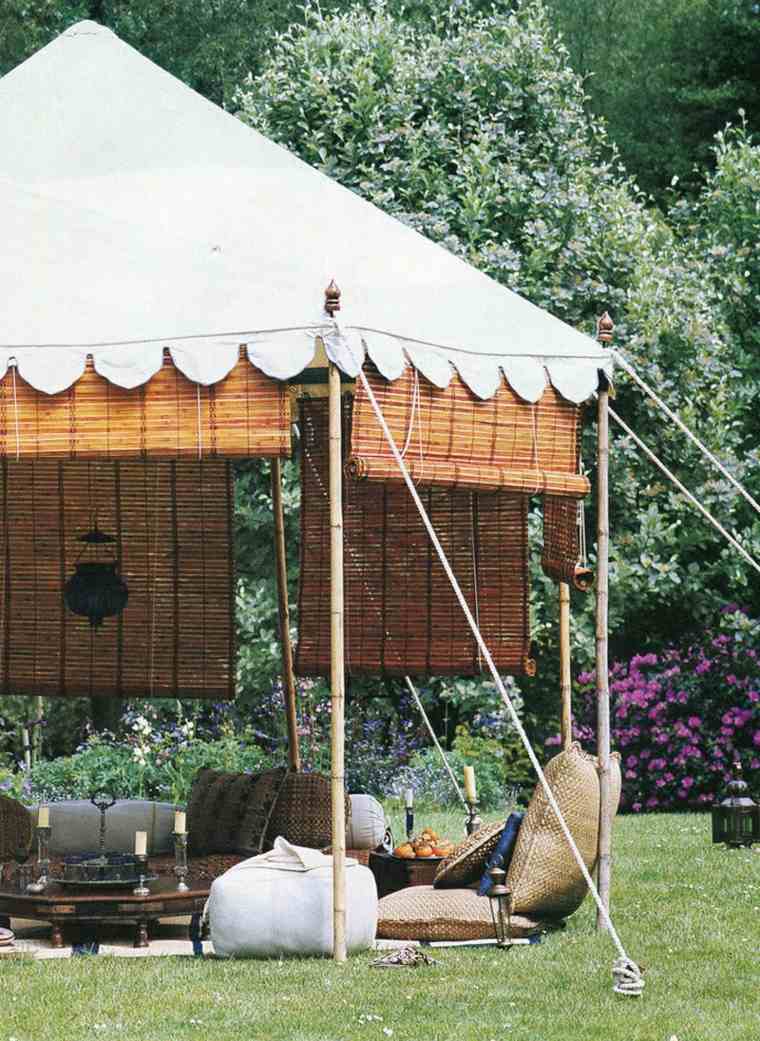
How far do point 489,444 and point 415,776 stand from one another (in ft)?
16.1

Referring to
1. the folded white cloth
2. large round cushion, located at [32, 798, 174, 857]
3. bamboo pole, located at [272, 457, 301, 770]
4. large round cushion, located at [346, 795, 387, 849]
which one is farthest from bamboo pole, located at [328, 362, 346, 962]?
bamboo pole, located at [272, 457, 301, 770]

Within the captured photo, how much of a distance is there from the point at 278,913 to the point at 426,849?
1.39 m

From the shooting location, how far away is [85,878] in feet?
Answer: 21.9

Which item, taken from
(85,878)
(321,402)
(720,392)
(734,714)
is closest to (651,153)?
(720,392)

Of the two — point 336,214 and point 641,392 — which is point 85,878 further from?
point 641,392

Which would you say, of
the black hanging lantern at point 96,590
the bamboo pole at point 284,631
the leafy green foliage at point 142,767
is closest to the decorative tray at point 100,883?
the bamboo pole at point 284,631

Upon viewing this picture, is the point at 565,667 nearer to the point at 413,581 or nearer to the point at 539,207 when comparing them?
the point at 413,581

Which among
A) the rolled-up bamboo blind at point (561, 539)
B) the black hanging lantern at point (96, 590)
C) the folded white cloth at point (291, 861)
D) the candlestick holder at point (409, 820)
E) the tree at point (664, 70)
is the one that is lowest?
the candlestick holder at point (409, 820)

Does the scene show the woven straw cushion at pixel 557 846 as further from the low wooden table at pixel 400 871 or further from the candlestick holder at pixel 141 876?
the candlestick holder at pixel 141 876

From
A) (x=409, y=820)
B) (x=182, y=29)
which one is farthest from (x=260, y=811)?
(x=182, y=29)

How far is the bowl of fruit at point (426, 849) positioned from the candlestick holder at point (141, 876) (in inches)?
50.1

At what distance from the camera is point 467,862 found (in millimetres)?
7027

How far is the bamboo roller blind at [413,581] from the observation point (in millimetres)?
9172

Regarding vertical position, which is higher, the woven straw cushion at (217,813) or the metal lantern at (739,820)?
the woven straw cushion at (217,813)
